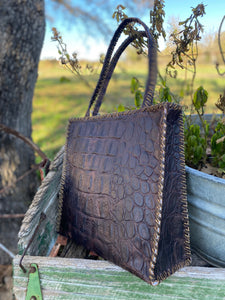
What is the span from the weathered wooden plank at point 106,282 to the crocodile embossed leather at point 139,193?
0.03 metres

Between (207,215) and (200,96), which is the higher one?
(200,96)

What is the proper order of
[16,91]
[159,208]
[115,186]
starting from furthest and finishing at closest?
[16,91], [115,186], [159,208]

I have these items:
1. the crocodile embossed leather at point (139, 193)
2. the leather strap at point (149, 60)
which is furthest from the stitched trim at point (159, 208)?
the leather strap at point (149, 60)

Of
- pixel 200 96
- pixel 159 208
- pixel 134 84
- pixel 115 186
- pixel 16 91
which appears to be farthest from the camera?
pixel 16 91

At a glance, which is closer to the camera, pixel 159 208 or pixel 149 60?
pixel 159 208

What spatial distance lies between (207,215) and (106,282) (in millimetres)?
289

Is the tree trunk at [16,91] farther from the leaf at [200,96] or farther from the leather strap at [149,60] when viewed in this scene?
the leaf at [200,96]

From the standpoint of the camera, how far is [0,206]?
1531mm

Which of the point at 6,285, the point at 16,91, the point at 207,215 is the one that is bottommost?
the point at 6,285

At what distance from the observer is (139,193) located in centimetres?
63

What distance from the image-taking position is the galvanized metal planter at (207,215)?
66 cm

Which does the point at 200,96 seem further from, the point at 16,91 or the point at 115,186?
the point at 16,91

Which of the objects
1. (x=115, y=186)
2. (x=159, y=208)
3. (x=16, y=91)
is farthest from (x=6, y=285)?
(x=159, y=208)

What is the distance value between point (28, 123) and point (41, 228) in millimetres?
924
